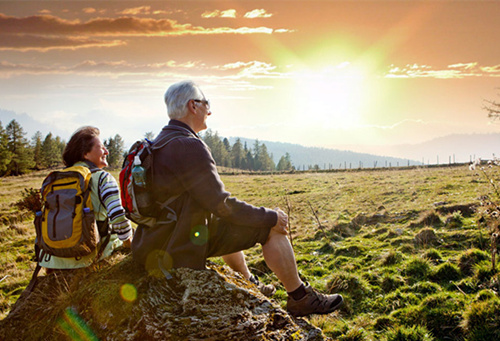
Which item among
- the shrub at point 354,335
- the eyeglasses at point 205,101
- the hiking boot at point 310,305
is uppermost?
the eyeglasses at point 205,101

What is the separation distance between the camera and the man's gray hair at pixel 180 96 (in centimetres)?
410

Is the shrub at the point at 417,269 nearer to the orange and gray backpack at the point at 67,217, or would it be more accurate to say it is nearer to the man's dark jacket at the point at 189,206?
the man's dark jacket at the point at 189,206

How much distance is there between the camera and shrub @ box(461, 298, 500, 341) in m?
4.55

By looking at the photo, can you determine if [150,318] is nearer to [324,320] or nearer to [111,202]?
[111,202]

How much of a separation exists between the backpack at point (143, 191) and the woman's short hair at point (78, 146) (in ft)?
5.03

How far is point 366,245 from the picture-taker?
376 inches

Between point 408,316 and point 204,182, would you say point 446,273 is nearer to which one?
point 408,316

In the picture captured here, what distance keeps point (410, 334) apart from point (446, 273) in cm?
Result: 235

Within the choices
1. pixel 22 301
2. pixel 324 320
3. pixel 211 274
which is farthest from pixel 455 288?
pixel 22 301

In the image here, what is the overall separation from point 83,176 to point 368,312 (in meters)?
5.22

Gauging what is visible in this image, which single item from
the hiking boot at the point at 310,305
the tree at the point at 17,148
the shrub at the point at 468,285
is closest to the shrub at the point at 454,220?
the shrub at the point at 468,285

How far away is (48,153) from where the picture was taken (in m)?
87.9

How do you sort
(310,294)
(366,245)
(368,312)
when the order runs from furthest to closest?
(366,245)
(368,312)
(310,294)

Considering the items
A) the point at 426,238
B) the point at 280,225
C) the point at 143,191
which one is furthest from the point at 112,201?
the point at 426,238
